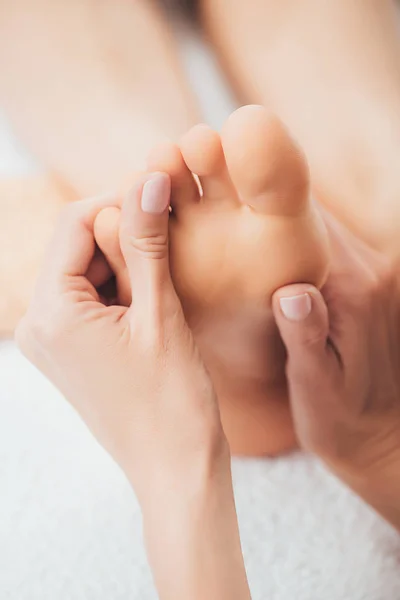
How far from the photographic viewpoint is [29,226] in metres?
0.85

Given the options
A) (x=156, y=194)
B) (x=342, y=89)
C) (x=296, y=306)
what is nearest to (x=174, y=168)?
(x=156, y=194)

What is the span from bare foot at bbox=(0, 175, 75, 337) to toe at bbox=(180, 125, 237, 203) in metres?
0.35

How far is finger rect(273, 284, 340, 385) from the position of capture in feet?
1.78

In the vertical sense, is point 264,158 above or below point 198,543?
above

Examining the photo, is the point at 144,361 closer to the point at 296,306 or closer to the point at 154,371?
the point at 154,371

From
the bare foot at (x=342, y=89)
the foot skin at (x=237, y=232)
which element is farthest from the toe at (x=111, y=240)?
the bare foot at (x=342, y=89)

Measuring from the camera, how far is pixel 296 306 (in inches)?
21.3

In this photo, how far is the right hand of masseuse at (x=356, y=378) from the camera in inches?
25.2

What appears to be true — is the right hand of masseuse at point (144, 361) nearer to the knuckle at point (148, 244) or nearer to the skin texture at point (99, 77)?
the knuckle at point (148, 244)

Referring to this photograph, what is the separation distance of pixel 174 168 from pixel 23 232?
0.38 metres

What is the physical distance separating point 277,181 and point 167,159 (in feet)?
0.30

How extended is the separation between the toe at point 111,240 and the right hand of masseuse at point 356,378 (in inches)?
6.3

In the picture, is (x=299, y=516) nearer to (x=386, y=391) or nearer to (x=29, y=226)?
(x=386, y=391)

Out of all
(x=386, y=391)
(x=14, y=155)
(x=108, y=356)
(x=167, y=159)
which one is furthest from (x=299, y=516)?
(x=14, y=155)
